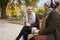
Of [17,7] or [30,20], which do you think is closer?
[30,20]

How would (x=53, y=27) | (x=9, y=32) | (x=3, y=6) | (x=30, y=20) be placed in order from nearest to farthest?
(x=53, y=27) → (x=30, y=20) → (x=9, y=32) → (x=3, y=6)

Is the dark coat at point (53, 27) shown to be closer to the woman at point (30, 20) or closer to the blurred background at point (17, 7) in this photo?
the woman at point (30, 20)

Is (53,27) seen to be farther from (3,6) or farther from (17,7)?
(3,6)

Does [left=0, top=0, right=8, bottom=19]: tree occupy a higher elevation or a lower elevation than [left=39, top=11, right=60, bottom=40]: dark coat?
lower

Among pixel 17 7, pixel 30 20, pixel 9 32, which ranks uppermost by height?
pixel 30 20

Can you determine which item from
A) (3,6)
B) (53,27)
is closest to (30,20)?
(53,27)

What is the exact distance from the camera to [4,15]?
2981 cm

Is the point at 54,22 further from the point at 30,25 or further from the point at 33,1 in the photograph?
the point at 33,1

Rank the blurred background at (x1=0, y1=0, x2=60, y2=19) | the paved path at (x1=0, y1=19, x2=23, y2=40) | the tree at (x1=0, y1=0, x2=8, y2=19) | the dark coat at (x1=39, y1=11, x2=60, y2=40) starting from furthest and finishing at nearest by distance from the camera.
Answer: the tree at (x1=0, y1=0, x2=8, y2=19)
the blurred background at (x1=0, y1=0, x2=60, y2=19)
the paved path at (x1=0, y1=19, x2=23, y2=40)
the dark coat at (x1=39, y1=11, x2=60, y2=40)

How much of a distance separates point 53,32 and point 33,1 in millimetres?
23189

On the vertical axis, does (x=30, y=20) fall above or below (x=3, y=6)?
above

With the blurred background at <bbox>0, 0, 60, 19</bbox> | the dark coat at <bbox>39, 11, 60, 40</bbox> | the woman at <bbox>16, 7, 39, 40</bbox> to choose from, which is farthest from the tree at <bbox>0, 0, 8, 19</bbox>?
the dark coat at <bbox>39, 11, 60, 40</bbox>

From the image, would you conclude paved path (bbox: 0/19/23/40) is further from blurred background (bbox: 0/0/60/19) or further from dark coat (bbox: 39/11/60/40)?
blurred background (bbox: 0/0/60/19)

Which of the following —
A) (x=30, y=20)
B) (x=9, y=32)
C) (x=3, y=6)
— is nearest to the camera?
(x=30, y=20)
